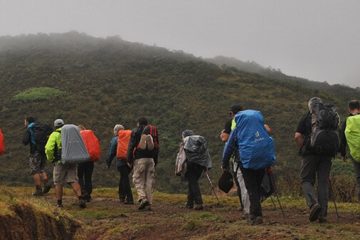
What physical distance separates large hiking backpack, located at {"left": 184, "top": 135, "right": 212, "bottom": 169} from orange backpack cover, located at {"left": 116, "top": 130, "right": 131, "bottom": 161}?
1886mm

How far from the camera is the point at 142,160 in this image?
1150 centimetres

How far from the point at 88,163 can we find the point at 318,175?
6.05m

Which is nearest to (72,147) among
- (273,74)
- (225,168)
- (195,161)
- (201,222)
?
(195,161)

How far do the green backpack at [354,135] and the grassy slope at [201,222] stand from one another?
3.43ft

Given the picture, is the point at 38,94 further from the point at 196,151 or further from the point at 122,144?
the point at 196,151

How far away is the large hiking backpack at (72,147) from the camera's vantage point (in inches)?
454

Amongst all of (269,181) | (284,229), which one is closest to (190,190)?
(269,181)

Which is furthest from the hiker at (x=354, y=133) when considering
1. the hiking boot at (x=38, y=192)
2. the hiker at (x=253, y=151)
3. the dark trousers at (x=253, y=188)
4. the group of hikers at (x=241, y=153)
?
the hiking boot at (x=38, y=192)

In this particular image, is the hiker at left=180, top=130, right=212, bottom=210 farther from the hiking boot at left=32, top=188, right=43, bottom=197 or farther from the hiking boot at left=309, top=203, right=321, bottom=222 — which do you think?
the hiking boot at left=32, top=188, right=43, bottom=197

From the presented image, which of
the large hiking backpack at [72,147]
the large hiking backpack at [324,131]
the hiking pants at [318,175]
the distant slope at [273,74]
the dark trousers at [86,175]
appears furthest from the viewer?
the distant slope at [273,74]

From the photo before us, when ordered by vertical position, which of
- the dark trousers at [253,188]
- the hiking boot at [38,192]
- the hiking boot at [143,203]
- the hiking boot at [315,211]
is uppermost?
the dark trousers at [253,188]

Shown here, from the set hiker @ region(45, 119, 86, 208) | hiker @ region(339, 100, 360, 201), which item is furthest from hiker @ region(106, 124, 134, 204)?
hiker @ region(339, 100, 360, 201)

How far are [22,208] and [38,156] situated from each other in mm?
8319

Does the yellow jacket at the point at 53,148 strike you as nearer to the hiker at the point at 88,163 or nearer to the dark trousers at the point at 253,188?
the hiker at the point at 88,163
